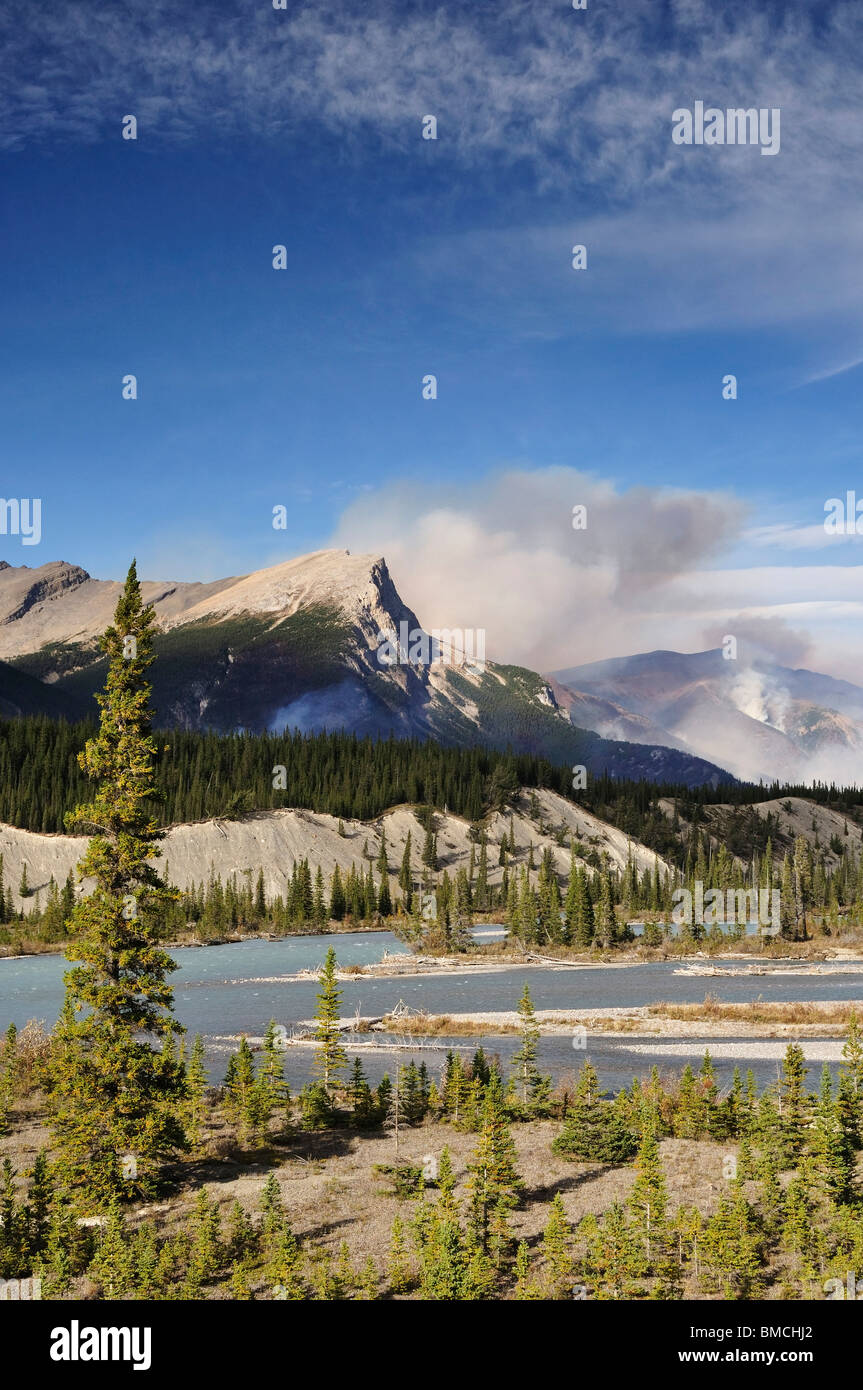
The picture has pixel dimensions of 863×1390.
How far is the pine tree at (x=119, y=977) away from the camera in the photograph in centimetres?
2883

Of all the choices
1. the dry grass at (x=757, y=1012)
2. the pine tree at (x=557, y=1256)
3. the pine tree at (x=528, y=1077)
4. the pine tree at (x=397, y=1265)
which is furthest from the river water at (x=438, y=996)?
the pine tree at (x=557, y=1256)

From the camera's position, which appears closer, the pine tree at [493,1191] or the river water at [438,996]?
the pine tree at [493,1191]

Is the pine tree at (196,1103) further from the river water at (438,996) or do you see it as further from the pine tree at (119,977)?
the river water at (438,996)

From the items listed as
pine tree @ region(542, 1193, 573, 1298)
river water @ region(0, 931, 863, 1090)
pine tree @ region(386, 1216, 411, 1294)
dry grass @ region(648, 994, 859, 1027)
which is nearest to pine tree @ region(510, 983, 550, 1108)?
river water @ region(0, 931, 863, 1090)

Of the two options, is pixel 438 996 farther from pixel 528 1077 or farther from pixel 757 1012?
pixel 528 1077

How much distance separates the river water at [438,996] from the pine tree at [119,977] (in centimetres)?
1689

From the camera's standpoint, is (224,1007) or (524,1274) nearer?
(524,1274)

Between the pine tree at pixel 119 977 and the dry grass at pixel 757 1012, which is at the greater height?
the pine tree at pixel 119 977

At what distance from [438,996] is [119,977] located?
60.7m

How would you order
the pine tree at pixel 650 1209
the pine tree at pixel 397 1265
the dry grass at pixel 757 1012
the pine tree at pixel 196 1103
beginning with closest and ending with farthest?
1. the pine tree at pixel 397 1265
2. the pine tree at pixel 650 1209
3. the pine tree at pixel 196 1103
4. the dry grass at pixel 757 1012
